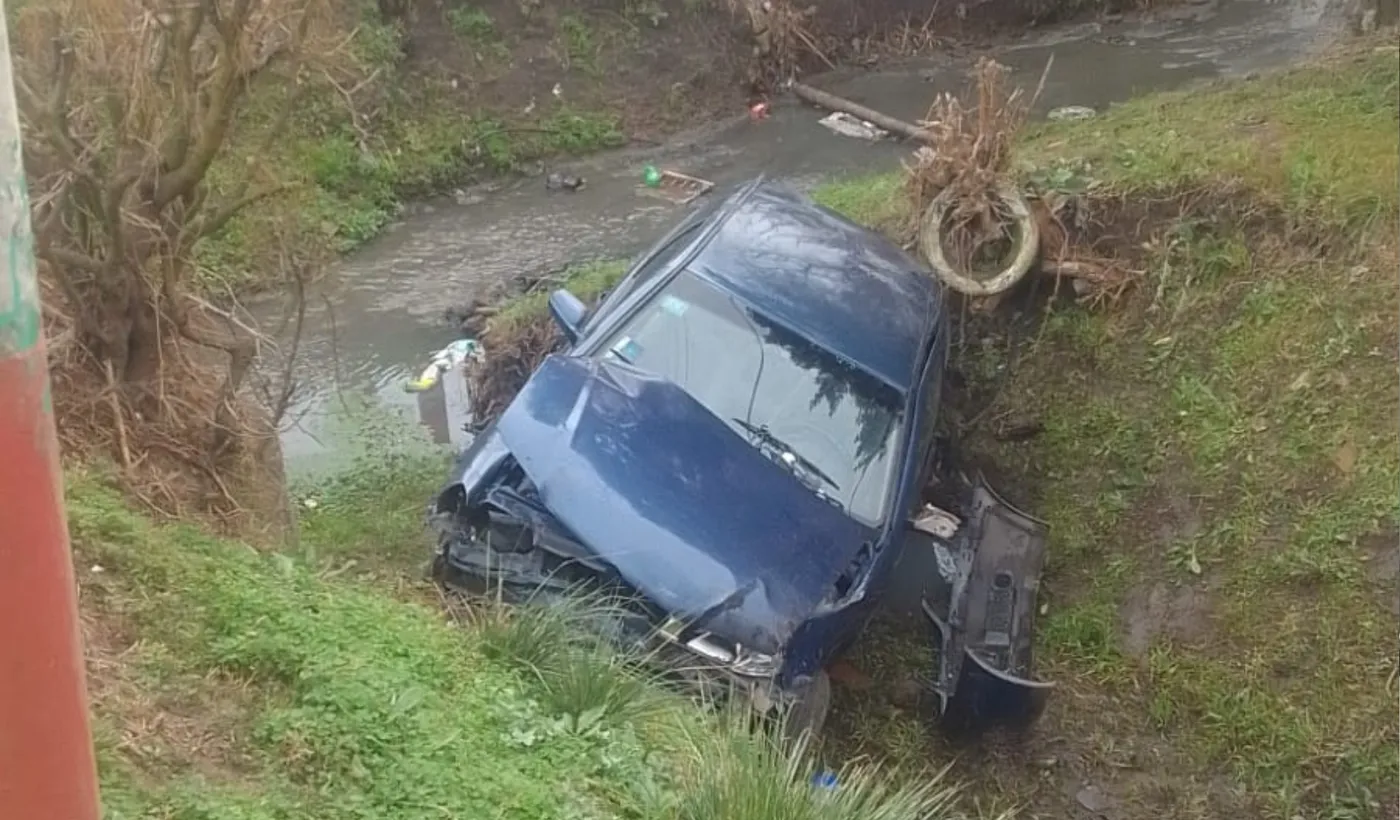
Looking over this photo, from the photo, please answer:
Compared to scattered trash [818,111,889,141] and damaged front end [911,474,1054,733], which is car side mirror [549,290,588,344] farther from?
scattered trash [818,111,889,141]

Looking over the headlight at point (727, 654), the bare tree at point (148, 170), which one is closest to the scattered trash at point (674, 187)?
the bare tree at point (148, 170)

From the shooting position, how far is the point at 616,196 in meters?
12.2

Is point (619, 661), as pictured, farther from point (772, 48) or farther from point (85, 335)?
point (772, 48)

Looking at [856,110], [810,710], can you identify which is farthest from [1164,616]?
[856,110]

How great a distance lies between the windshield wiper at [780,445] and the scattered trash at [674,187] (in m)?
6.60

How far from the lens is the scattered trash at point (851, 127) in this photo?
42.9 feet

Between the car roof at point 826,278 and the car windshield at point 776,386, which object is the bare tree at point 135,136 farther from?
the car roof at point 826,278

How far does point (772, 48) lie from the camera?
1466 centimetres

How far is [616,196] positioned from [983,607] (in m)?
7.30

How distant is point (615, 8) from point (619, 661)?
1157 centimetres

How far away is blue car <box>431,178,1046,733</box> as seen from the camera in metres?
4.85

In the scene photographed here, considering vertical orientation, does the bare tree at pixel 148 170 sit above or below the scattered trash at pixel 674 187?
above

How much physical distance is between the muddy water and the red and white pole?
506cm

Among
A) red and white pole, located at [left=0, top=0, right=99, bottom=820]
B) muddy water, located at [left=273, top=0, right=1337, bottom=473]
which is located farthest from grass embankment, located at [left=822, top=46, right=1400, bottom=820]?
red and white pole, located at [left=0, top=0, right=99, bottom=820]
